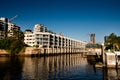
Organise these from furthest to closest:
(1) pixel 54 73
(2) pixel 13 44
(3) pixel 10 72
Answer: (2) pixel 13 44 < (3) pixel 10 72 < (1) pixel 54 73

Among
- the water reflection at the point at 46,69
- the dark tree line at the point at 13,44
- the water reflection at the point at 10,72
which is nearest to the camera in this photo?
the water reflection at the point at 10,72

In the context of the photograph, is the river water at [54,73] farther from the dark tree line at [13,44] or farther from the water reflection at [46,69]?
the dark tree line at [13,44]

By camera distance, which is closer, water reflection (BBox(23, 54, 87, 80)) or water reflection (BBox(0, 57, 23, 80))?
water reflection (BBox(0, 57, 23, 80))

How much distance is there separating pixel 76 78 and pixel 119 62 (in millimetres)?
27133

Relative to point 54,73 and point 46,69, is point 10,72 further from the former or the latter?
point 54,73

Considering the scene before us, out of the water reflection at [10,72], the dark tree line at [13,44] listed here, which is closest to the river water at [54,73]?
the water reflection at [10,72]

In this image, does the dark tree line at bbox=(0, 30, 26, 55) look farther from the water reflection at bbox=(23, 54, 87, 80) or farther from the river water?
the river water

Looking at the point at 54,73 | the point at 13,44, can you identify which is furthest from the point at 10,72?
the point at 13,44

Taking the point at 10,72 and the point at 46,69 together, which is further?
the point at 46,69

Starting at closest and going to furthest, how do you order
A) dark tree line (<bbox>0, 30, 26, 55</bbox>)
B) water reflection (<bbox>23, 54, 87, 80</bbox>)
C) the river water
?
the river water < water reflection (<bbox>23, 54, 87, 80</bbox>) < dark tree line (<bbox>0, 30, 26, 55</bbox>)

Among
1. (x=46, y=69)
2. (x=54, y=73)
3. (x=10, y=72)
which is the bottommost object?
(x=54, y=73)

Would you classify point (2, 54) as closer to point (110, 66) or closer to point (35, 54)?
point (35, 54)

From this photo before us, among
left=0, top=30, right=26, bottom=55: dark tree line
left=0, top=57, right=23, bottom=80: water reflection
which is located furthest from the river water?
left=0, top=30, right=26, bottom=55: dark tree line

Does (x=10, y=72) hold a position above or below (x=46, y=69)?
below
